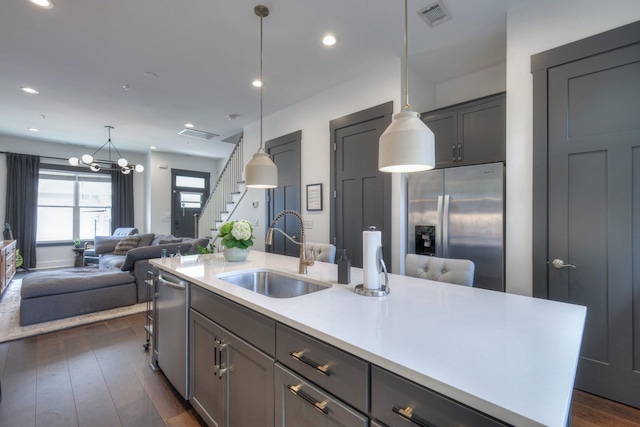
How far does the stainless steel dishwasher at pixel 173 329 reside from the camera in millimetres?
1989

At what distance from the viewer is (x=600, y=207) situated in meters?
2.12

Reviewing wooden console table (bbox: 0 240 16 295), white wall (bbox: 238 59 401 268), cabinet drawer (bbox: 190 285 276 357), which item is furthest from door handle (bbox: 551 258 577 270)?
wooden console table (bbox: 0 240 16 295)

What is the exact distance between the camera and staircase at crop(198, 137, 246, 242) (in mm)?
5973

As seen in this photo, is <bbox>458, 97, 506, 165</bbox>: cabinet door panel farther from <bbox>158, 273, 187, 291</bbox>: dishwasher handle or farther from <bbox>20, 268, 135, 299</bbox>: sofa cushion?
<bbox>20, 268, 135, 299</bbox>: sofa cushion

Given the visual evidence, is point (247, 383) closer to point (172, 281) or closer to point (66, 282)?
point (172, 281)

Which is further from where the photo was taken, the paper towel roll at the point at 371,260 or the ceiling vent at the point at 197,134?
the ceiling vent at the point at 197,134

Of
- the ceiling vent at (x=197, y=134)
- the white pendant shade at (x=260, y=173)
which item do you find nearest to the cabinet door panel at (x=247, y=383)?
the white pendant shade at (x=260, y=173)

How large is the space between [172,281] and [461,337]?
6.33 ft

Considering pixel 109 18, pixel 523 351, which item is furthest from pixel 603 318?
pixel 109 18

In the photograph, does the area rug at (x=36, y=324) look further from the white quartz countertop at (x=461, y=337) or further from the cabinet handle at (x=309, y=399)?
the cabinet handle at (x=309, y=399)

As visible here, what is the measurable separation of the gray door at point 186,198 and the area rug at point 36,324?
4.05 m

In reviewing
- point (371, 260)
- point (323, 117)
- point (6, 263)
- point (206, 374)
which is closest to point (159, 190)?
point (6, 263)

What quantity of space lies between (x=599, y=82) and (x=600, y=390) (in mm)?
2216

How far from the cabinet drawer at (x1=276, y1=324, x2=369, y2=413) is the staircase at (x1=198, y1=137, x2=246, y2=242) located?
4731 mm
